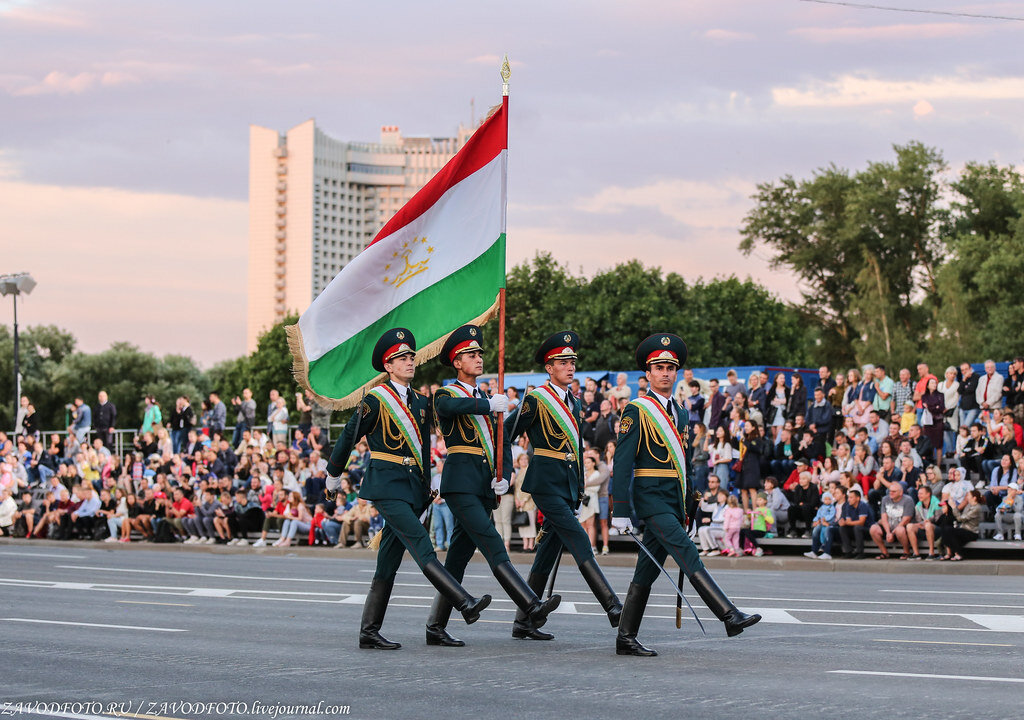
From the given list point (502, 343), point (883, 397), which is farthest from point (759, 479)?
point (502, 343)

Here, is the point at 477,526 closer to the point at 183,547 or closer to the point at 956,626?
the point at 956,626

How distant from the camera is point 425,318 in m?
11.4

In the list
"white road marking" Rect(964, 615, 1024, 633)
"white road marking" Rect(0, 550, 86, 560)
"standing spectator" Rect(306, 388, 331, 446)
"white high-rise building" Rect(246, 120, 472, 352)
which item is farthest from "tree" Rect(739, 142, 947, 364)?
"white high-rise building" Rect(246, 120, 472, 352)

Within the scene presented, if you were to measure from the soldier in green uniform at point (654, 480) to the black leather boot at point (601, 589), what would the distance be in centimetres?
49

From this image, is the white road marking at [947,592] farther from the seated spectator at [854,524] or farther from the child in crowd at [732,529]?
the child in crowd at [732,529]

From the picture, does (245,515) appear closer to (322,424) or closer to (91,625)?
(322,424)

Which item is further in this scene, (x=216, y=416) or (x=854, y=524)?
(x=216, y=416)

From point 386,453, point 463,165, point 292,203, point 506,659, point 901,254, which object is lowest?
point 506,659

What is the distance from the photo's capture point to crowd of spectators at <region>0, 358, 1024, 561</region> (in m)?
20.3

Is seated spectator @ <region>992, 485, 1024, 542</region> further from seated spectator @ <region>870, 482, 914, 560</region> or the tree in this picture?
the tree

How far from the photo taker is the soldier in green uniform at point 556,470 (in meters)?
9.58

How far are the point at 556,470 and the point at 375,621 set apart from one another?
1628 millimetres

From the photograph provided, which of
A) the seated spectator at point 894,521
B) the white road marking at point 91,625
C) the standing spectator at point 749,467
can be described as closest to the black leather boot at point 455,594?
the white road marking at point 91,625

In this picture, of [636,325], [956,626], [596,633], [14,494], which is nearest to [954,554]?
[956,626]
